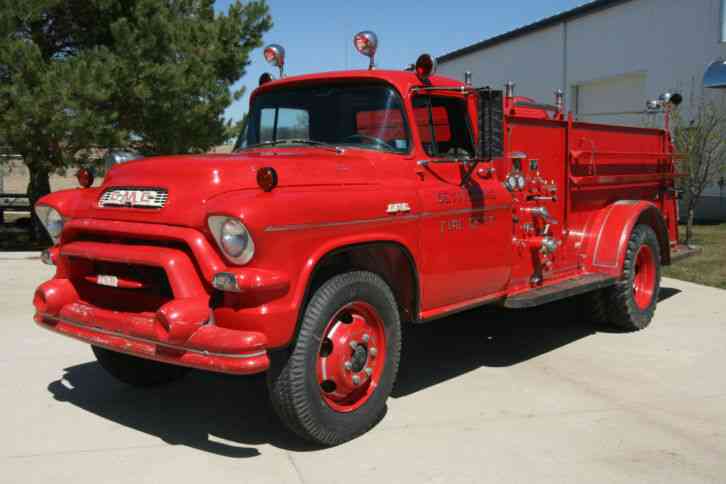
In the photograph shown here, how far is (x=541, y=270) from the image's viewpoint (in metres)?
5.91

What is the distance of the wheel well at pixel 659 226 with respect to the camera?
7.09m

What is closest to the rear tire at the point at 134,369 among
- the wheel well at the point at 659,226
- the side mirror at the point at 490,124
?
the side mirror at the point at 490,124

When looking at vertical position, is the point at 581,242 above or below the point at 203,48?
below

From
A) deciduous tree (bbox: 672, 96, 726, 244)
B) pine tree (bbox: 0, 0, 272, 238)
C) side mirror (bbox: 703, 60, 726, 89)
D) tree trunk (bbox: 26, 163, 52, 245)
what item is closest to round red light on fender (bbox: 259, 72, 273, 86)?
pine tree (bbox: 0, 0, 272, 238)

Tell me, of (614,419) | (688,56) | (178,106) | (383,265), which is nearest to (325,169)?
(383,265)

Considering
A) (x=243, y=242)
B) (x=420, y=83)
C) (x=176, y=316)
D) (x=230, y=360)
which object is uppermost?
(x=420, y=83)

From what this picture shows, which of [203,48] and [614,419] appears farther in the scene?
[203,48]

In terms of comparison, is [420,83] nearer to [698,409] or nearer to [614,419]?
[614,419]

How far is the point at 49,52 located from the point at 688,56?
1395 cm

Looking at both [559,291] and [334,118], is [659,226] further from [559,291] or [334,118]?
[334,118]

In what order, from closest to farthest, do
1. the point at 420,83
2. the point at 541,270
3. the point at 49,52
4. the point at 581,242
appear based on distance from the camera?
the point at 420,83, the point at 541,270, the point at 581,242, the point at 49,52

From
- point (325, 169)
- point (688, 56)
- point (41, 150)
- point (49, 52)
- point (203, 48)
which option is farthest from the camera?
point (688, 56)

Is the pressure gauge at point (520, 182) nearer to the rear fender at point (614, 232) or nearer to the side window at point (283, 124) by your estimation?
the rear fender at point (614, 232)

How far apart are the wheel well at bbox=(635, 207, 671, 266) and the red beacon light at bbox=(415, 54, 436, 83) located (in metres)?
3.04
